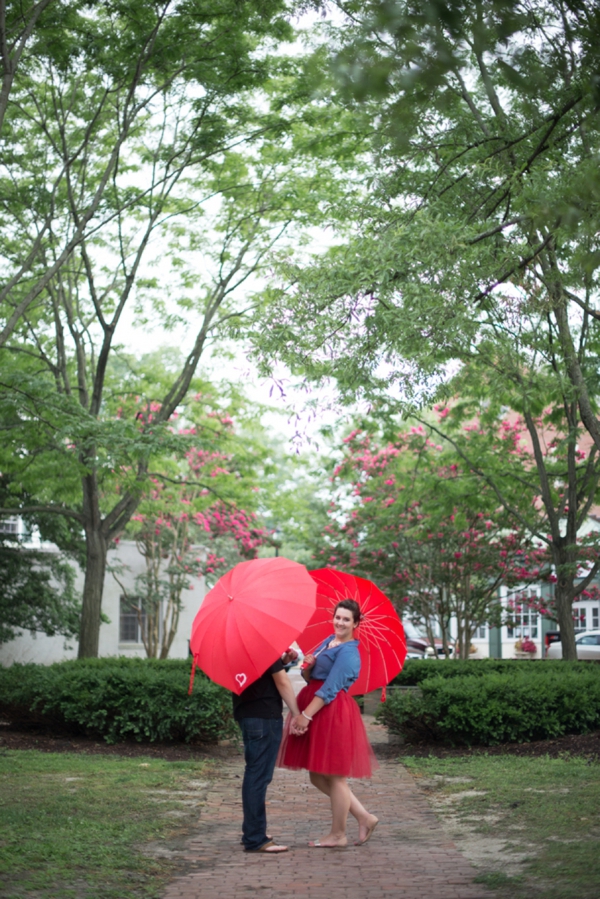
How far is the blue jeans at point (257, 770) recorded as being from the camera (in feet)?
20.1

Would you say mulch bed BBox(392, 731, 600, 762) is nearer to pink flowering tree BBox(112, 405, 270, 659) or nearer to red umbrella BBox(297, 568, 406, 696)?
red umbrella BBox(297, 568, 406, 696)

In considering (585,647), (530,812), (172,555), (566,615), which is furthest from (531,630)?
(530,812)

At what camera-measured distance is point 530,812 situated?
23.2 ft

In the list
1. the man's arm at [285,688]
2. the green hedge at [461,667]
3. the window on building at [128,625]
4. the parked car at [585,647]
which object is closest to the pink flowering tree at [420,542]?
the green hedge at [461,667]

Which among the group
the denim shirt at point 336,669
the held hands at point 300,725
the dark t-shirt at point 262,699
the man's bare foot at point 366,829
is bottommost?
the man's bare foot at point 366,829

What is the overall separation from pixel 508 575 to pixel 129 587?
1123 centimetres

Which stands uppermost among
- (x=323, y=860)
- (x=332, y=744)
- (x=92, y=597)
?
(x=92, y=597)

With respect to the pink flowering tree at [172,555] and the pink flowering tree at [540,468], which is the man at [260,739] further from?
the pink flowering tree at [172,555]

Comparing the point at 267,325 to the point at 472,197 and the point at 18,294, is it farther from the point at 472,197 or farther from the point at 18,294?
the point at 18,294

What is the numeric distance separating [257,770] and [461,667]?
8623mm

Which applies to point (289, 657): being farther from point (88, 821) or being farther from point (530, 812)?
point (530, 812)

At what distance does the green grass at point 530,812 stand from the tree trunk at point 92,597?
21.7 ft

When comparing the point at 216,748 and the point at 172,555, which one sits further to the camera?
the point at 172,555

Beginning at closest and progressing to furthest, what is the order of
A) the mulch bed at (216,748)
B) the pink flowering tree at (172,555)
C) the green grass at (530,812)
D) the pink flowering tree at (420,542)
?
the green grass at (530,812)
the mulch bed at (216,748)
the pink flowering tree at (420,542)
the pink flowering tree at (172,555)
